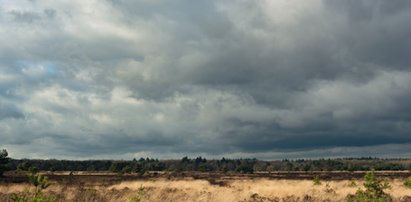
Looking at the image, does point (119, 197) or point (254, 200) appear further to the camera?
point (119, 197)

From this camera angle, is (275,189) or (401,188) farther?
(275,189)

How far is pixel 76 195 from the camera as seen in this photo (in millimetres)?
36750

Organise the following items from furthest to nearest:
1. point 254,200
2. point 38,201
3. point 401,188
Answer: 1. point 401,188
2. point 254,200
3. point 38,201

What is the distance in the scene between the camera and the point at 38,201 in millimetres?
13742

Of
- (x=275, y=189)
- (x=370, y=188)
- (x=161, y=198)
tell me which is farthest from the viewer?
(x=275, y=189)

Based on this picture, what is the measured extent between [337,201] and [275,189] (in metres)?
15.6

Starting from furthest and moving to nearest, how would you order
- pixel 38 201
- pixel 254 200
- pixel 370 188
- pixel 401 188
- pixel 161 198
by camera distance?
1. pixel 401 188
2. pixel 161 198
3. pixel 254 200
4. pixel 370 188
5. pixel 38 201

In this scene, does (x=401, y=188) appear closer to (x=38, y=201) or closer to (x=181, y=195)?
(x=181, y=195)

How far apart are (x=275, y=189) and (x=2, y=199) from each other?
2646 cm

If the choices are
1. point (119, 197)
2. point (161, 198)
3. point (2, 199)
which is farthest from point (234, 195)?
point (2, 199)

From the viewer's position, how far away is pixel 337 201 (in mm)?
34062

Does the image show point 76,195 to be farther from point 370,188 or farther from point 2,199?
point 370,188

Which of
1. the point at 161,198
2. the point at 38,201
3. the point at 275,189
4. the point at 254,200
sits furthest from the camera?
the point at 275,189

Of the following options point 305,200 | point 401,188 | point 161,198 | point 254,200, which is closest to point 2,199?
point 161,198
